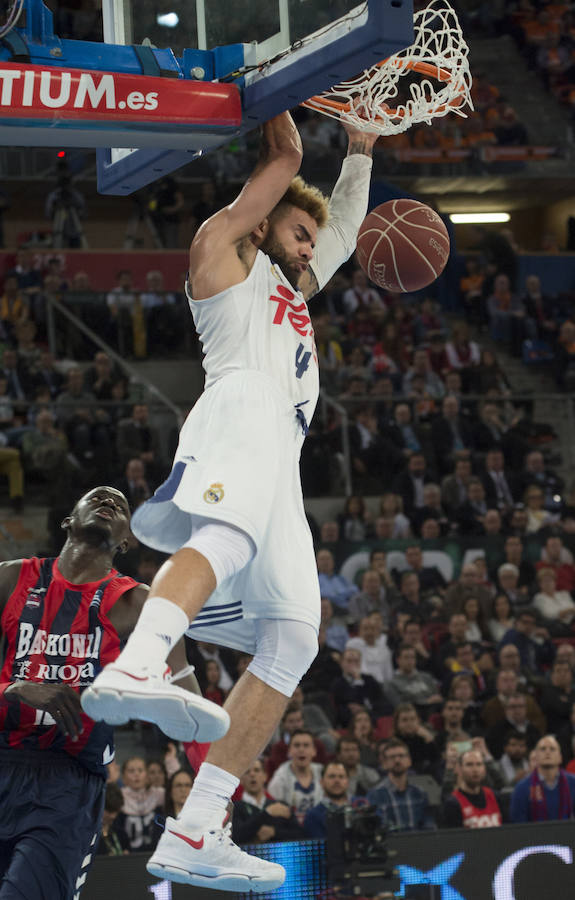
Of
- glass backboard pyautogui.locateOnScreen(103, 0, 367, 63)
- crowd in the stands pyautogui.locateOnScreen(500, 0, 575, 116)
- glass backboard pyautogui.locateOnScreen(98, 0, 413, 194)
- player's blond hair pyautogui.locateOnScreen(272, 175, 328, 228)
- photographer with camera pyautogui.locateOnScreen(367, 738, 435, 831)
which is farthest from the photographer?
crowd in the stands pyautogui.locateOnScreen(500, 0, 575, 116)

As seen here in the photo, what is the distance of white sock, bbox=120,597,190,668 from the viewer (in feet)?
12.9

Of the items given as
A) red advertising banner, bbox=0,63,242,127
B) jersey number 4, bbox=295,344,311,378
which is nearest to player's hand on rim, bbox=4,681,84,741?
jersey number 4, bbox=295,344,311,378

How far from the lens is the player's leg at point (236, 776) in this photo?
13.8 ft

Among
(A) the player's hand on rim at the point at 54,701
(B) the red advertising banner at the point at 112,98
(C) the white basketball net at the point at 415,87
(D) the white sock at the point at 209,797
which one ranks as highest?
(C) the white basketball net at the point at 415,87

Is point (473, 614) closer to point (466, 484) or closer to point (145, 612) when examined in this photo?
point (466, 484)

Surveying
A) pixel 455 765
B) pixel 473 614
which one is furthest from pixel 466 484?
pixel 455 765

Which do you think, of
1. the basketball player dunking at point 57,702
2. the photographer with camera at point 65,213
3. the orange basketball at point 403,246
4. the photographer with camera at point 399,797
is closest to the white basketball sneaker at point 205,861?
the basketball player dunking at point 57,702

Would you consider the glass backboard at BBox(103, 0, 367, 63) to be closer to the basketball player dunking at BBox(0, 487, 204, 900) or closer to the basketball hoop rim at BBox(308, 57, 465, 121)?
the basketball hoop rim at BBox(308, 57, 465, 121)

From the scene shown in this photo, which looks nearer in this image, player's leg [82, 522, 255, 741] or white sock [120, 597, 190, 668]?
player's leg [82, 522, 255, 741]

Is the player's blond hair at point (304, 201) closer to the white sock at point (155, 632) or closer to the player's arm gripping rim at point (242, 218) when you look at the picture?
the player's arm gripping rim at point (242, 218)

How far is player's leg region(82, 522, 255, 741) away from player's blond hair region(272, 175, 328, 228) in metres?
1.33

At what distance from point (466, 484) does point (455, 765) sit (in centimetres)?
468

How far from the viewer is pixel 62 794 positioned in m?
5.05

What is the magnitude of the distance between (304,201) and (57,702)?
6.98 feet
